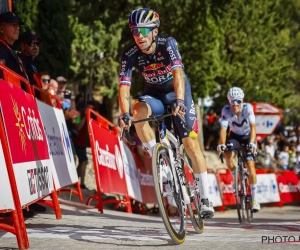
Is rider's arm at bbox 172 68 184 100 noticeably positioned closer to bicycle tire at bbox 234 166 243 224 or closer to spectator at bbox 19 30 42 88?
spectator at bbox 19 30 42 88

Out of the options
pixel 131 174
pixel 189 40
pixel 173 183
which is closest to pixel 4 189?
pixel 173 183

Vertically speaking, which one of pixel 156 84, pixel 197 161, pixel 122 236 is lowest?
pixel 122 236

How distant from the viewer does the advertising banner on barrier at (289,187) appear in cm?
2455

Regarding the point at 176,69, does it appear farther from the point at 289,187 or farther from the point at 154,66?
the point at 289,187

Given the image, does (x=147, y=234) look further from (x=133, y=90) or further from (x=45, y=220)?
(x=133, y=90)

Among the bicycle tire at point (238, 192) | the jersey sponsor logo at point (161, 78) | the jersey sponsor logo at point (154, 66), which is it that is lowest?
the bicycle tire at point (238, 192)

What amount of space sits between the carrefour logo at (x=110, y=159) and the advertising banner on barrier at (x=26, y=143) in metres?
2.93

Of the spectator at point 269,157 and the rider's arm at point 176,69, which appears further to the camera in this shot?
the spectator at point 269,157

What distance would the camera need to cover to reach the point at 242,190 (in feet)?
44.1

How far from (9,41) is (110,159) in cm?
363

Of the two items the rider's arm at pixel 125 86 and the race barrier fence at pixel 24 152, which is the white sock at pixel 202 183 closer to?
the rider's arm at pixel 125 86

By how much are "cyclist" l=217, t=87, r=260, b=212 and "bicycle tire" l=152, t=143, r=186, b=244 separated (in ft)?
17.1

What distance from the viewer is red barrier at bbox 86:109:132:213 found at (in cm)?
1196

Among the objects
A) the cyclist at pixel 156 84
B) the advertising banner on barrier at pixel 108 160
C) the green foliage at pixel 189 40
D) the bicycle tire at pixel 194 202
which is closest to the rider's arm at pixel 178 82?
the cyclist at pixel 156 84
